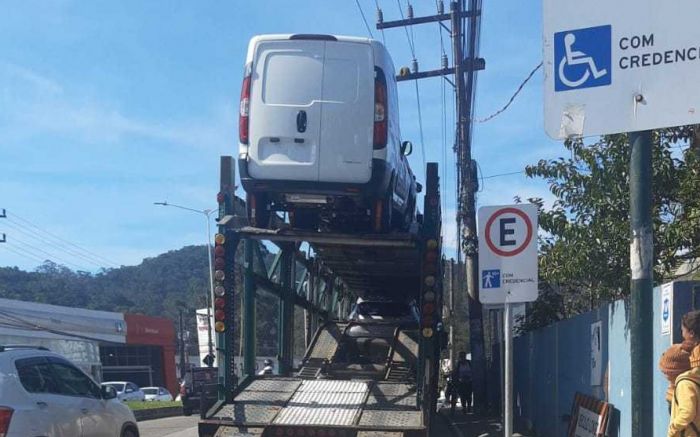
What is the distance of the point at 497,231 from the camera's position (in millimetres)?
6855

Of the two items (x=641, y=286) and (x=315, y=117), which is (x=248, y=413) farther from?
(x=641, y=286)

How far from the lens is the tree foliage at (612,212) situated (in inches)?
404

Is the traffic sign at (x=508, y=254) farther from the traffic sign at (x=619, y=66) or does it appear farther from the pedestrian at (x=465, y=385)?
the pedestrian at (x=465, y=385)

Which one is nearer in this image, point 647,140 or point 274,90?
point 647,140

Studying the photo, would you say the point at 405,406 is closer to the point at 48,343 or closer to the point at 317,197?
the point at 317,197

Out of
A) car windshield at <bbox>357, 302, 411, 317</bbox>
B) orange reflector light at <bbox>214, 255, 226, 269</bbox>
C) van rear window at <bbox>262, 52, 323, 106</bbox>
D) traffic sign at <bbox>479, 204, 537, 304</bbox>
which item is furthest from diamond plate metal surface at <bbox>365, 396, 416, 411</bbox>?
car windshield at <bbox>357, 302, 411, 317</bbox>

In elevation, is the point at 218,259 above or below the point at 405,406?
above

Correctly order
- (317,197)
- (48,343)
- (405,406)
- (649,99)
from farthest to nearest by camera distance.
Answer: (48,343), (317,197), (405,406), (649,99)

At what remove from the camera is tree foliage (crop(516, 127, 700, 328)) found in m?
10.3

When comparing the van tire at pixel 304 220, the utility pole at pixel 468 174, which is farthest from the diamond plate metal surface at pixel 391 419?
the utility pole at pixel 468 174

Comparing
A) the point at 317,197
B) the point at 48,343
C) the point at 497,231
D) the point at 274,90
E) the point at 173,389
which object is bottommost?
the point at 173,389

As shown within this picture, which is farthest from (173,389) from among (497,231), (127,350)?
(497,231)

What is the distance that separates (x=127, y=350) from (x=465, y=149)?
153ft

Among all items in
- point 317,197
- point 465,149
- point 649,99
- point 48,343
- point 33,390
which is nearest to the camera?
point 649,99
